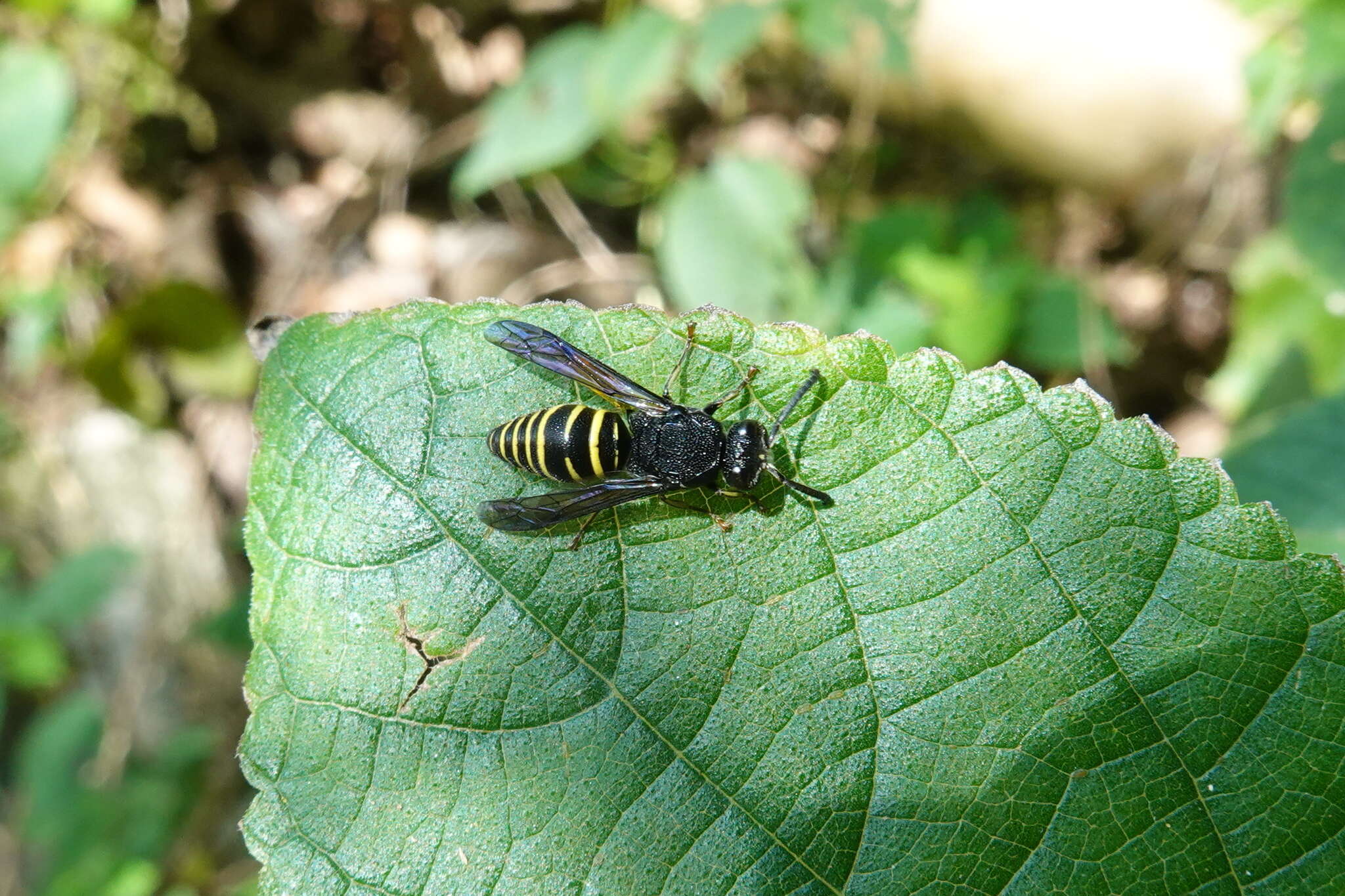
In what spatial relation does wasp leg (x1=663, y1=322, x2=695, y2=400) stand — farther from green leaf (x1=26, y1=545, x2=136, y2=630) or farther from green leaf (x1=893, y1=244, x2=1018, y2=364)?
green leaf (x1=26, y1=545, x2=136, y2=630)

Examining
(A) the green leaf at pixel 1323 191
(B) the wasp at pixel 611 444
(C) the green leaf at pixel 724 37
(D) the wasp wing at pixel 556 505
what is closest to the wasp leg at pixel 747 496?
(B) the wasp at pixel 611 444

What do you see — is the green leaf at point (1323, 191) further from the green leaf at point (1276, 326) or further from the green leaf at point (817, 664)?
the green leaf at point (817, 664)

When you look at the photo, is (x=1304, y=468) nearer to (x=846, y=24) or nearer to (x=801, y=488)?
(x=801, y=488)

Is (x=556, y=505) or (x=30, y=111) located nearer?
(x=556, y=505)

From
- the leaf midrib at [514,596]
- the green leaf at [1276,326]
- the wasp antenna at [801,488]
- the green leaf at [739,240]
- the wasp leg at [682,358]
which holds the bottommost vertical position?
the green leaf at [739,240]

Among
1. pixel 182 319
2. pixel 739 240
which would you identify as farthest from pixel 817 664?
pixel 182 319

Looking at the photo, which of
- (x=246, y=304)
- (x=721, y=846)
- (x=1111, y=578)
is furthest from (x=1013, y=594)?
(x=246, y=304)
